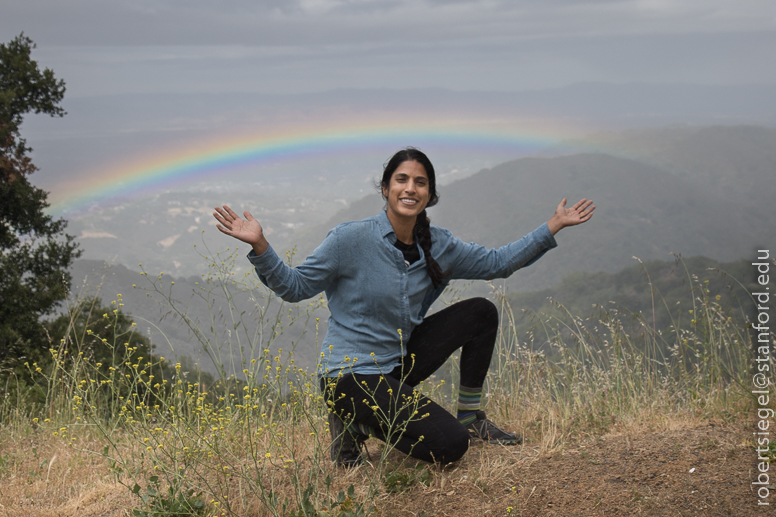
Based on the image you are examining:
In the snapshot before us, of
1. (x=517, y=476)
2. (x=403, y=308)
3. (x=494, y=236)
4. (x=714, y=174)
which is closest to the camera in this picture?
(x=517, y=476)

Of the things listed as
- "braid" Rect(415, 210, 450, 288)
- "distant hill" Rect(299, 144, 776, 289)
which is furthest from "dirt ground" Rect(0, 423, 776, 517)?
"distant hill" Rect(299, 144, 776, 289)

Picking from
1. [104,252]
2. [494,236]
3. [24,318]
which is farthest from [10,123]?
[494,236]

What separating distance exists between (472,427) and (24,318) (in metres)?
14.9

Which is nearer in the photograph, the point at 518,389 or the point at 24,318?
the point at 518,389

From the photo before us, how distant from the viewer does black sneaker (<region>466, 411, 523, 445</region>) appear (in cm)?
356

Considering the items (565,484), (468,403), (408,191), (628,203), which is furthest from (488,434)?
(628,203)

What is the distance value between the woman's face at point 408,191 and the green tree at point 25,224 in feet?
45.7

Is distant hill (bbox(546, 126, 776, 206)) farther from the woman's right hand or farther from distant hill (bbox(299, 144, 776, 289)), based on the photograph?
the woman's right hand

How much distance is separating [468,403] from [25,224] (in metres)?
16.5

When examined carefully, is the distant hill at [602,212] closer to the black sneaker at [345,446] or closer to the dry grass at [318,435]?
the dry grass at [318,435]

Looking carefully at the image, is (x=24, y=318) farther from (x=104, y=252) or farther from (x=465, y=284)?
(x=104, y=252)

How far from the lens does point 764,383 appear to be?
12.7 feet

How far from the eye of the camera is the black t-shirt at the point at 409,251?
134 inches

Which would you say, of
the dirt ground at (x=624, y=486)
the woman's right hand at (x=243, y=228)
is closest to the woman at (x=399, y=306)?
the woman's right hand at (x=243, y=228)
